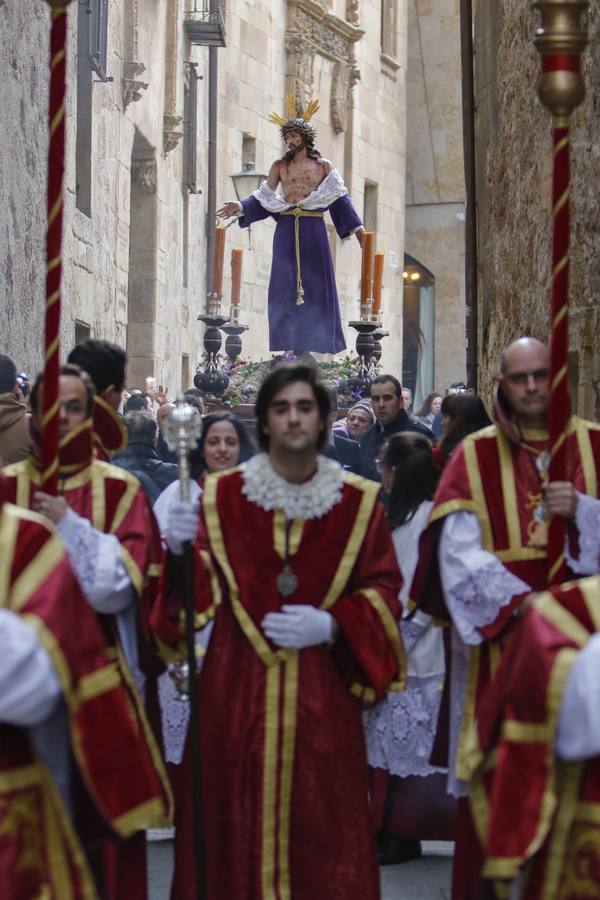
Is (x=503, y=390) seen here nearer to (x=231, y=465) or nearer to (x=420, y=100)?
(x=231, y=465)

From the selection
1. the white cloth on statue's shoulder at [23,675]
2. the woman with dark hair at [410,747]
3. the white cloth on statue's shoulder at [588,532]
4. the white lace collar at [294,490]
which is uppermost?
the white lace collar at [294,490]

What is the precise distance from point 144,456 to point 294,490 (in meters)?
3.40

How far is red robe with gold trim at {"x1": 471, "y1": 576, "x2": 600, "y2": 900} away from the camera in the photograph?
3.98 m

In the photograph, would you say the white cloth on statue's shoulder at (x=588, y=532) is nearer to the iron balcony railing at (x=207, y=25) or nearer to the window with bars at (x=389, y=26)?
the iron balcony railing at (x=207, y=25)

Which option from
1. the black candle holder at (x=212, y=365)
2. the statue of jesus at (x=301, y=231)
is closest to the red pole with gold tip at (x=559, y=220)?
the statue of jesus at (x=301, y=231)

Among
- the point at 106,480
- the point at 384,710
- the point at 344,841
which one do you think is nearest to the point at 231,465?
the point at 384,710

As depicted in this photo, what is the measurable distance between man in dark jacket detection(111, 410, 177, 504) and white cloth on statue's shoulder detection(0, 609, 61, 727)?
460cm

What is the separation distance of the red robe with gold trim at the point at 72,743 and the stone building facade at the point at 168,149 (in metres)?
9.02

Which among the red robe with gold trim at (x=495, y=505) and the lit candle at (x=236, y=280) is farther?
the lit candle at (x=236, y=280)

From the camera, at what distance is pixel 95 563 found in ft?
17.1

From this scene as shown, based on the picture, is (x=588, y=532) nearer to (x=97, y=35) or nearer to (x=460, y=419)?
(x=460, y=419)

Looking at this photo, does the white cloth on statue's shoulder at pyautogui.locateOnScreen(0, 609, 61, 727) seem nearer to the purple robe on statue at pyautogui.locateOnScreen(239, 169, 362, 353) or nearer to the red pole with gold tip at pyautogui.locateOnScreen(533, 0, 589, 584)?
the red pole with gold tip at pyautogui.locateOnScreen(533, 0, 589, 584)

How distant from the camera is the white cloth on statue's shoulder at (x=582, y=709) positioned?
384cm

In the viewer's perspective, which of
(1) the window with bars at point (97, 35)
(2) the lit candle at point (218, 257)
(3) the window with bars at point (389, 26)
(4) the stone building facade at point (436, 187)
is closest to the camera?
(2) the lit candle at point (218, 257)
